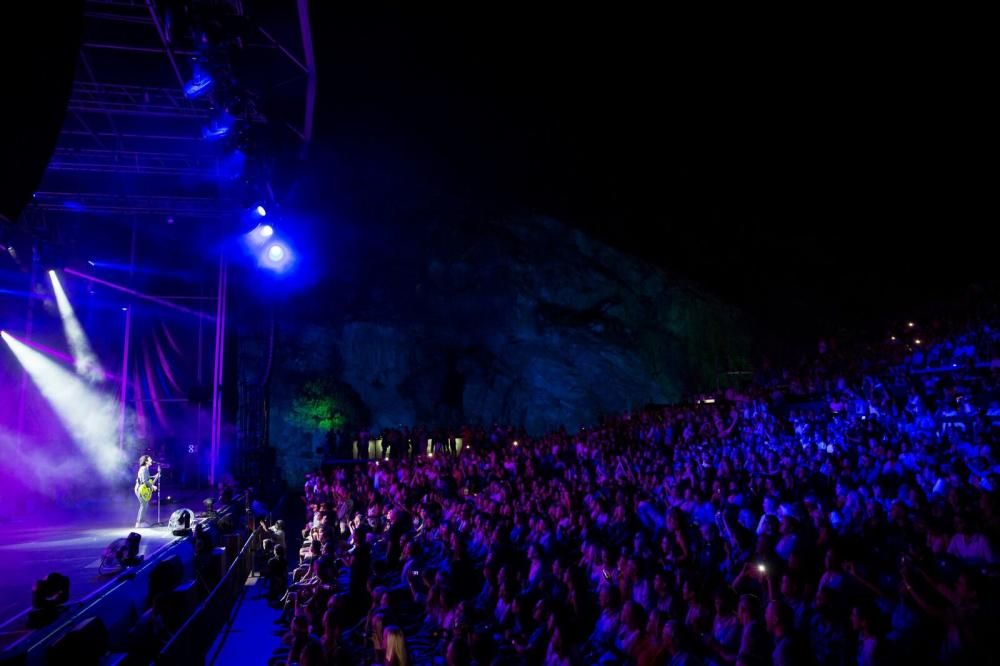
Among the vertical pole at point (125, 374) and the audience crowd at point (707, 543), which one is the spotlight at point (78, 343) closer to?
the vertical pole at point (125, 374)

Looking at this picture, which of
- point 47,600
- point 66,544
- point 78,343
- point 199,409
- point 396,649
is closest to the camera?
point 396,649

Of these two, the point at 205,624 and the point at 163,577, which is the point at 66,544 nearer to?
the point at 163,577

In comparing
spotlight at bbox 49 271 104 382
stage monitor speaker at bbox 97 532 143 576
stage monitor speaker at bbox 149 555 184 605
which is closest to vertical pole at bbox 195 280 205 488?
spotlight at bbox 49 271 104 382

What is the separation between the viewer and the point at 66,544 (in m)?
9.54

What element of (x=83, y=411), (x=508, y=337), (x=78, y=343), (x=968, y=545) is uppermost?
(x=508, y=337)

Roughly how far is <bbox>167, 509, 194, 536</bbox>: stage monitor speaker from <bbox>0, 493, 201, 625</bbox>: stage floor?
124mm

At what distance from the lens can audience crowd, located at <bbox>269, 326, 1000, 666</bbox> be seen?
4156mm

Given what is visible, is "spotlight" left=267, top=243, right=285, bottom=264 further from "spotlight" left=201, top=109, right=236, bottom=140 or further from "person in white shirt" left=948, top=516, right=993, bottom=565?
"person in white shirt" left=948, top=516, right=993, bottom=565

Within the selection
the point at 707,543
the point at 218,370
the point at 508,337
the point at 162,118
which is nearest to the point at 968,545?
the point at 707,543

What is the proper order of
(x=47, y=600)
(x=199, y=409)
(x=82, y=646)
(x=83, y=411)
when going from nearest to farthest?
(x=82, y=646) < (x=47, y=600) < (x=83, y=411) < (x=199, y=409)

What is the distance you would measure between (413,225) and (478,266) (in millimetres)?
3342

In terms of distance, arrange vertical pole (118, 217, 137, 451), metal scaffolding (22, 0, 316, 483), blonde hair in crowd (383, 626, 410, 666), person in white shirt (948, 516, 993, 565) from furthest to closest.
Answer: vertical pole (118, 217, 137, 451), metal scaffolding (22, 0, 316, 483), blonde hair in crowd (383, 626, 410, 666), person in white shirt (948, 516, 993, 565)

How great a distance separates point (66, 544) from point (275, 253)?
25.9 ft

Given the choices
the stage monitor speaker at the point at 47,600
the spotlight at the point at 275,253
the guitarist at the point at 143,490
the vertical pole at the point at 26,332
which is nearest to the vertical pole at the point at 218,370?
the spotlight at the point at 275,253
